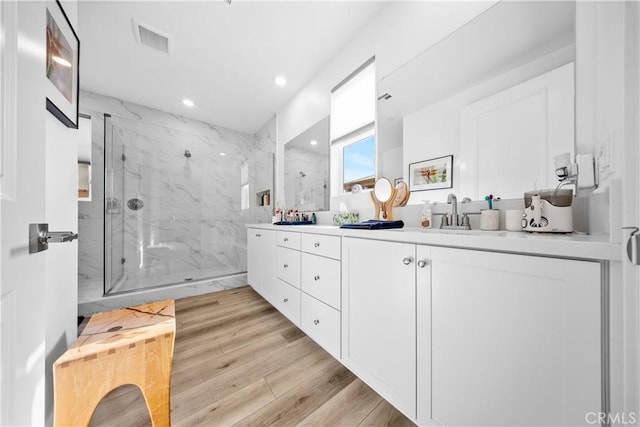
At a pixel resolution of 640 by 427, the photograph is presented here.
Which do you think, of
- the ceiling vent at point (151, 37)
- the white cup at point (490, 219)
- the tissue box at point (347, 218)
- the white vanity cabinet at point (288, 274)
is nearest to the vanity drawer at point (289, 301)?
the white vanity cabinet at point (288, 274)

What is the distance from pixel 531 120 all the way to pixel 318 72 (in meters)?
1.93

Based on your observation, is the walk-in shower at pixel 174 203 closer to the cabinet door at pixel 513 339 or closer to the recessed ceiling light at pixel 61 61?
the recessed ceiling light at pixel 61 61

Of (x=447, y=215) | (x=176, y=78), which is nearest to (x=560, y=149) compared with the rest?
(x=447, y=215)

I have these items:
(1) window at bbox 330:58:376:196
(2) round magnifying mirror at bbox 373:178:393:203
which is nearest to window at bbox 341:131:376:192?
(1) window at bbox 330:58:376:196

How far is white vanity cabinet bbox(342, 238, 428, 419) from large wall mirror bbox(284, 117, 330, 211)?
111cm

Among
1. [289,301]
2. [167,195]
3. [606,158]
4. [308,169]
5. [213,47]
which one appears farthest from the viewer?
[167,195]

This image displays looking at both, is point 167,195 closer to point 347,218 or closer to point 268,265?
point 268,265

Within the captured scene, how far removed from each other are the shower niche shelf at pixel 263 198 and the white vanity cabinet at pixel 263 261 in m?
0.66

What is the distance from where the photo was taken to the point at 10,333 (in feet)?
1.47

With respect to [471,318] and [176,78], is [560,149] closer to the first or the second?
[471,318]

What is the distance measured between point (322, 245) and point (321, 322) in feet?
1.68

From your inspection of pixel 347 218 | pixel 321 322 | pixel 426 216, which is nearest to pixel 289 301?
pixel 321 322

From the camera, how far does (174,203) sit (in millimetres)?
2992

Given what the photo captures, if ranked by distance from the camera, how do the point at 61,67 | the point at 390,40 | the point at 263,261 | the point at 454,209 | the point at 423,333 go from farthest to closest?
the point at 263,261 → the point at 390,40 → the point at 454,209 → the point at 61,67 → the point at 423,333
